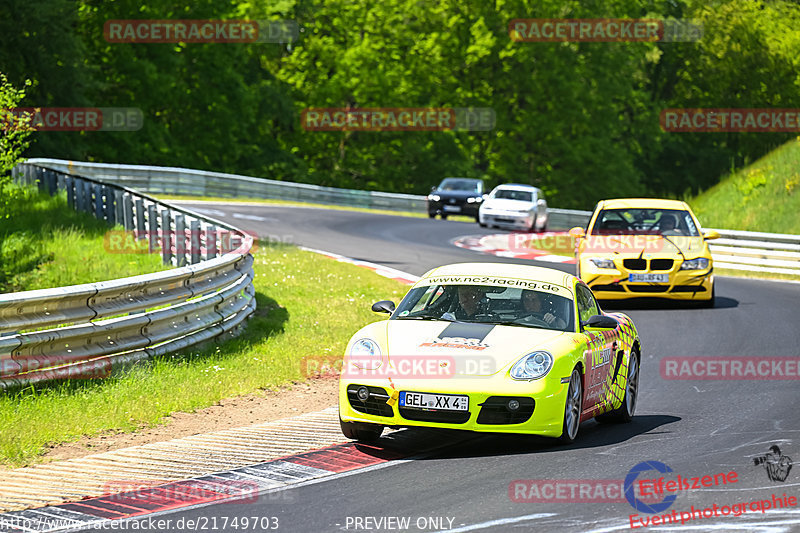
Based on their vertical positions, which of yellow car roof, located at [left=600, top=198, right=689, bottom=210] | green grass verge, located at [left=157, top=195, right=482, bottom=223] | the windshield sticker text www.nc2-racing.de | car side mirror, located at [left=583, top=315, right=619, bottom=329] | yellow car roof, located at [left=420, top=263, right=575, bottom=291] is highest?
yellow car roof, located at [left=600, top=198, right=689, bottom=210]

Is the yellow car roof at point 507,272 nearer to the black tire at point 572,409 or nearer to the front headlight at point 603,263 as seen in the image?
the black tire at point 572,409

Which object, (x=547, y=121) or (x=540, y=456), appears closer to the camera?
(x=540, y=456)

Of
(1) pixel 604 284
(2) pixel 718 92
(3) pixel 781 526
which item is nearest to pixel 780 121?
(2) pixel 718 92

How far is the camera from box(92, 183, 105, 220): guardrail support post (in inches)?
914

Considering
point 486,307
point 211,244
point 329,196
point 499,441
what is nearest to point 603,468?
point 499,441

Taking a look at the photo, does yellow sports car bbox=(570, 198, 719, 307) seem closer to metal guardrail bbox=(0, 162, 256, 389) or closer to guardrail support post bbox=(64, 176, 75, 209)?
metal guardrail bbox=(0, 162, 256, 389)

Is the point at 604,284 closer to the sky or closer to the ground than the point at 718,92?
closer to the ground

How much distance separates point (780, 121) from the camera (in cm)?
6525

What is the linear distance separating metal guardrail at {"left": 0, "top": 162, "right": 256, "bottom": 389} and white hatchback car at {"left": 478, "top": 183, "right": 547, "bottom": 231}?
2008 centimetres

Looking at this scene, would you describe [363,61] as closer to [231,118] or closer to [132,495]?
[231,118]

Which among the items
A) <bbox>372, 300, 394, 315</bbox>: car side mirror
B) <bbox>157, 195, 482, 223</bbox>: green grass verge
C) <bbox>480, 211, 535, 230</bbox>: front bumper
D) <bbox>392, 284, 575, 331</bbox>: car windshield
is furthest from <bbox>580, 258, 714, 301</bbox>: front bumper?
<bbox>157, 195, 482, 223</bbox>: green grass verge

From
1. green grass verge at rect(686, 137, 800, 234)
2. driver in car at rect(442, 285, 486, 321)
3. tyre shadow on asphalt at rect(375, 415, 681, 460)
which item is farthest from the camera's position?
green grass verge at rect(686, 137, 800, 234)

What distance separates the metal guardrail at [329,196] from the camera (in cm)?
2534

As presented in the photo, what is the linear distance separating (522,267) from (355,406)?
90.4 inches
